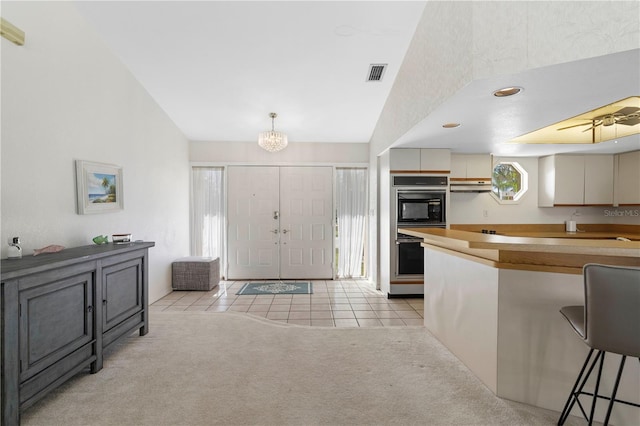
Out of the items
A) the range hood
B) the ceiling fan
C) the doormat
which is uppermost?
the ceiling fan

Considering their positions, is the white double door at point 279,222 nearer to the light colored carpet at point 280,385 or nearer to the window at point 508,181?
the light colored carpet at point 280,385

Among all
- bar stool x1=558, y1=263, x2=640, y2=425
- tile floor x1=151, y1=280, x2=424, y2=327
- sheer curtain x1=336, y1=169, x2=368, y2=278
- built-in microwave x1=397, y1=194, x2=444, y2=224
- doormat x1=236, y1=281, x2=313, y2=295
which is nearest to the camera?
bar stool x1=558, y1=263, x2=640, y2=425

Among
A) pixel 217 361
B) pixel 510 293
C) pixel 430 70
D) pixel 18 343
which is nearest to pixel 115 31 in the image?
pixel 18 343

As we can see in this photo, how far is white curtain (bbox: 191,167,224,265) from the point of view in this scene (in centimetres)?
566

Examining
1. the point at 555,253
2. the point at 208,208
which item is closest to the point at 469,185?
the point at 555,253

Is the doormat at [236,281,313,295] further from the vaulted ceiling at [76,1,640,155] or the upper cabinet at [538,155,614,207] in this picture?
the upper cabinet at [538,155,614,207]

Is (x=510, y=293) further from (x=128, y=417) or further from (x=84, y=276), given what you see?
(x=84, y=276)

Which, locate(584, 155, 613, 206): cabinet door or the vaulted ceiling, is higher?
the vaulted ceiling

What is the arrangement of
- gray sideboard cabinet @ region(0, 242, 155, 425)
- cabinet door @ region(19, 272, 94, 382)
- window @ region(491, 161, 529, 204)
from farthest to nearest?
1. window @ region(491, 161, 529, 204)
2. cabinet door @ region(19, 272, 94, 382)
3. gray sideboard cabinet @ region(0, 242, 155, 425)

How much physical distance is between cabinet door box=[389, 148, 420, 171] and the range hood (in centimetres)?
78

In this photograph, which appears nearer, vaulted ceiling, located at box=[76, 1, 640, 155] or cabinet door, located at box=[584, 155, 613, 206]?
vaulted ceiling, located at box=[76, 1, 640, 155]

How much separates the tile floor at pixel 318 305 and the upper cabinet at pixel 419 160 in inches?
74.6

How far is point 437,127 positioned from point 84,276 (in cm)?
348

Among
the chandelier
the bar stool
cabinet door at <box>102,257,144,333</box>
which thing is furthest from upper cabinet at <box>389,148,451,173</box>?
cabinet door at <box>102,257,144,333</box>
